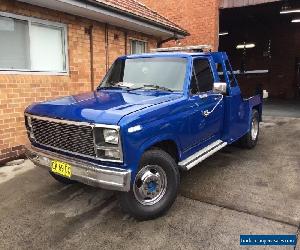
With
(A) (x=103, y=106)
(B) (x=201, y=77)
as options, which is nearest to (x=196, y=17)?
(B) (x=201, y=77)

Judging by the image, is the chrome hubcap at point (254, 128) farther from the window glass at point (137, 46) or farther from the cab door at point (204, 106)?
the window glass at point (137, 46)

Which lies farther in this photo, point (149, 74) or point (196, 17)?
point (196, 17)

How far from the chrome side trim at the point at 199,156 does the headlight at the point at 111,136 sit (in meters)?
1.18

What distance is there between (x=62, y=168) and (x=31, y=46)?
3.90 meters

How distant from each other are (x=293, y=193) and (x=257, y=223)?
117 centimetres

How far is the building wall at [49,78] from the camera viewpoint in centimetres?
582

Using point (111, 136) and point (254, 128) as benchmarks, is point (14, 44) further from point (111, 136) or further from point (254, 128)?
point (254, 128)

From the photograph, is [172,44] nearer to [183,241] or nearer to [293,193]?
[293,193]

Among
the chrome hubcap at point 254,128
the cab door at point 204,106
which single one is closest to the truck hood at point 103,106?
the cab door at point 204,106

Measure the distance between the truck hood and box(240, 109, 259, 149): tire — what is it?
9.93 ft

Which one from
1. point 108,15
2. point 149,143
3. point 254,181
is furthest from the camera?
point 108,15

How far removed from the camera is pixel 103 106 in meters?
3.49

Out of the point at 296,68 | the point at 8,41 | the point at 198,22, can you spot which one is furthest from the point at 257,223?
the point at 296,68

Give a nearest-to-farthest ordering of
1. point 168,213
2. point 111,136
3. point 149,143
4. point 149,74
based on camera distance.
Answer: point 111,136
point 149,143
point 168,213
point 149,74
